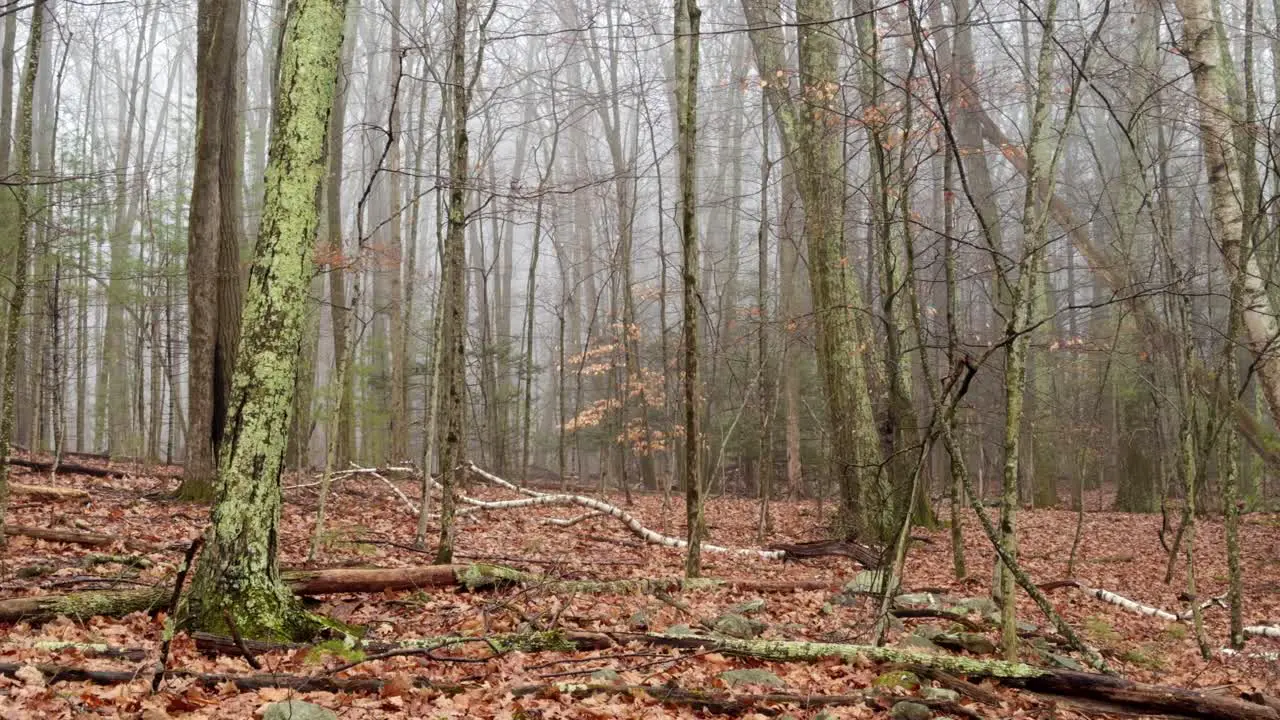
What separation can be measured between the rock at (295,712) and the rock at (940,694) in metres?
2.97

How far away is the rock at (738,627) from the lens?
5.62 m

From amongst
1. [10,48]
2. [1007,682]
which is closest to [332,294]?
[10,48]

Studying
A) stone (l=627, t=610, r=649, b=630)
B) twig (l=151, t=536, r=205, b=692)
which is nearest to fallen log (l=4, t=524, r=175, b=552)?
twig (l=151, t=536, r=205, b=692)

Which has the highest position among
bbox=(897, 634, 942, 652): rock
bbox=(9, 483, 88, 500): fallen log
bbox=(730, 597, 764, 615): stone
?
bbox=(9, 483, 88, 500): fallen log

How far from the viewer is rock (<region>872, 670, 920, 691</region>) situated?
4.57m

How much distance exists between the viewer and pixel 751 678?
4.59 metres

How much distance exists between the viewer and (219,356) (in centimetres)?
989

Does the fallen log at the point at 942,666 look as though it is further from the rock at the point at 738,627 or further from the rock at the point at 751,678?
the rock at the point at 738,627

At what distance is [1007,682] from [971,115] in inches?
494

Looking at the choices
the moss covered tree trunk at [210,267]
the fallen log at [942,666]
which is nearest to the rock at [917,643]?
the fallen log at [942,666]

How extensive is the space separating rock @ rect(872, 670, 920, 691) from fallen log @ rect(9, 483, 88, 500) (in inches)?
339

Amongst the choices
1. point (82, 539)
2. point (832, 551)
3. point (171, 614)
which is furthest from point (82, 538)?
point (832, 551)

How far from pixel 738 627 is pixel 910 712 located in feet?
5.45

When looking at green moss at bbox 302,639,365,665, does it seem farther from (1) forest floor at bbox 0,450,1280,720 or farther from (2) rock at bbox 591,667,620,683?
(2) rock at bbox 591,667,620,683
